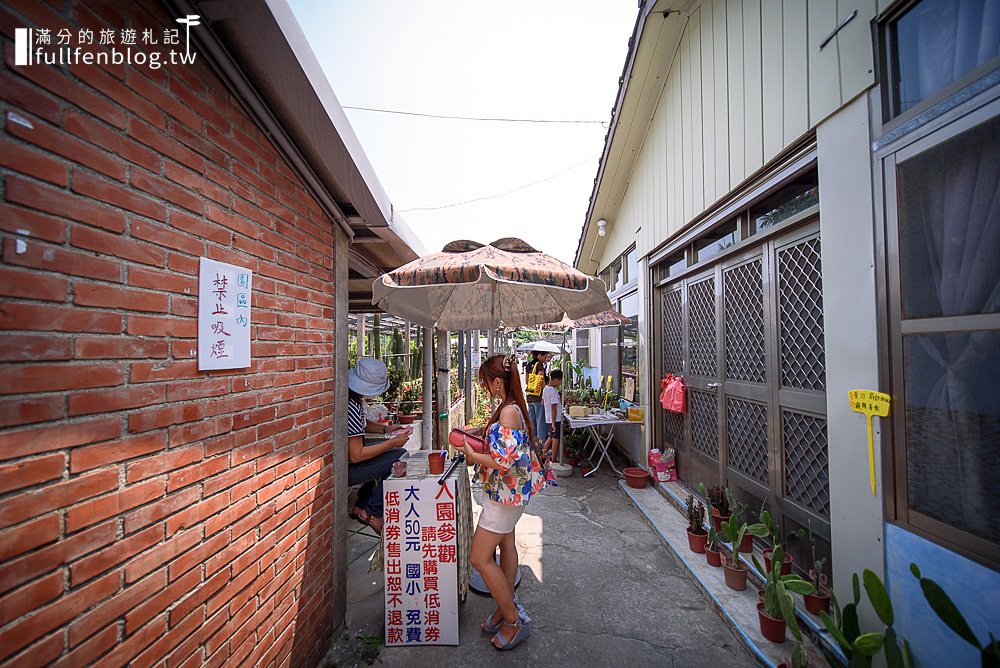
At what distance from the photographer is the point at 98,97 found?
1.27 meters

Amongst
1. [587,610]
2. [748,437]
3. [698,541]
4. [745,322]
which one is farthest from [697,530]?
[745,322]

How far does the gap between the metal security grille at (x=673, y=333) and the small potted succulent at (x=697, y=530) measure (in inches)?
64.6

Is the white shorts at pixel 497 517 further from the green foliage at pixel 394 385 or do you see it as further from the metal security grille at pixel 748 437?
the green foliage at pixel 394 385

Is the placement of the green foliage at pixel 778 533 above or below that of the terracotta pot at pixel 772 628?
above

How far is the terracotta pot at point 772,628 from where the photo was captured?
2.47m

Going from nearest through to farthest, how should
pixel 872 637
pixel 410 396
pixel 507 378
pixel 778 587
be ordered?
1. pixel 872 637
2. pixel 778 587
3. pixel 507 378
4. pixel 410 396

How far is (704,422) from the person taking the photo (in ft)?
14.3

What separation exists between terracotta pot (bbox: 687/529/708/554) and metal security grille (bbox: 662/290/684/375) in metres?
1.86

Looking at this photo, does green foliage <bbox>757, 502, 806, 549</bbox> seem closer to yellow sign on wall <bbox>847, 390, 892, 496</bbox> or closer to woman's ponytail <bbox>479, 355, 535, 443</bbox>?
yellow sign on wall <bbox>847, 390, 892, 496</bbox>

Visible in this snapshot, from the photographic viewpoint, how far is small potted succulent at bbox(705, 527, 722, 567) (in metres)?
3.34

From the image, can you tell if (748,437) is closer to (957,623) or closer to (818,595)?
(818,595)

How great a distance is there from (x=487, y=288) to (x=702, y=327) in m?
2.32

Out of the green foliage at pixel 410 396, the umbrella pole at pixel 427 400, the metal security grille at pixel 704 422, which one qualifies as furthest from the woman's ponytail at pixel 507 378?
the green foliage at pixel 410 396

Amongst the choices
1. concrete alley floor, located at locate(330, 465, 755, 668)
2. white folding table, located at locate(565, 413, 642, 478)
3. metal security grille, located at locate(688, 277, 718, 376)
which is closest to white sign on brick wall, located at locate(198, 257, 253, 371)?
concrete alley floor, located at locate(330, 465, 755, 668)
